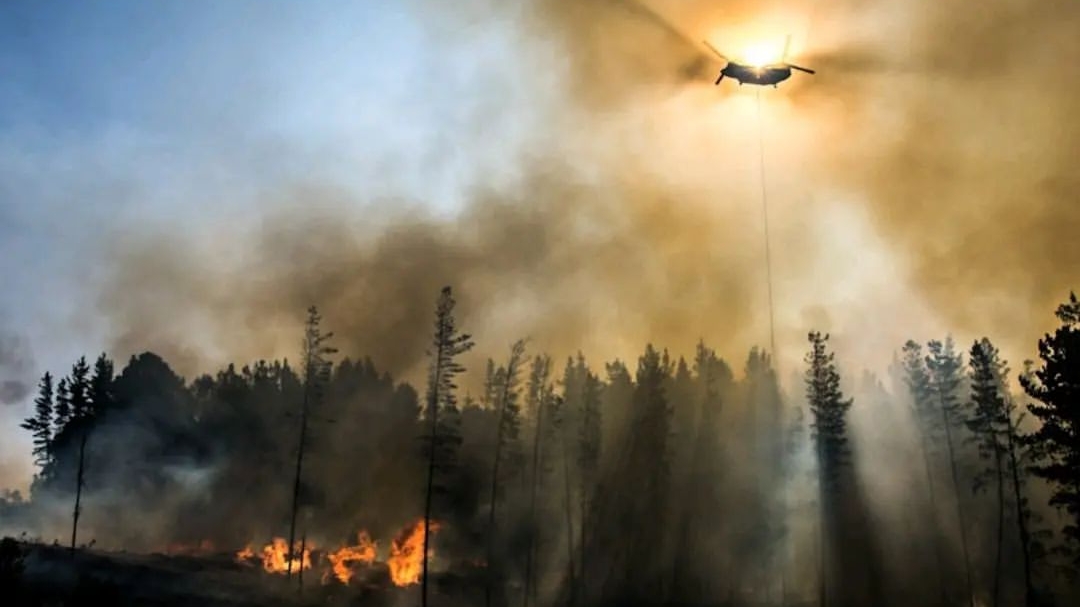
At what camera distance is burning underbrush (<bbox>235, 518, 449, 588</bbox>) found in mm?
71062

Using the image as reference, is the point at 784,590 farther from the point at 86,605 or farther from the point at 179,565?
the point at 86,605

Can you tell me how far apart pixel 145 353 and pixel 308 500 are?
39410 mm

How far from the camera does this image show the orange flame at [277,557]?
240 ft

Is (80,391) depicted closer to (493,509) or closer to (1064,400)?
(493,509)

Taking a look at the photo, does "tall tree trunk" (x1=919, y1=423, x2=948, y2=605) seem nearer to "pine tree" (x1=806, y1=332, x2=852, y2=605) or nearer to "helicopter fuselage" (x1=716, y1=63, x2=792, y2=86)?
"pine tree" (x1=806, y1=332, x2=852, y2=605)

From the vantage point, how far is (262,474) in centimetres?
8481

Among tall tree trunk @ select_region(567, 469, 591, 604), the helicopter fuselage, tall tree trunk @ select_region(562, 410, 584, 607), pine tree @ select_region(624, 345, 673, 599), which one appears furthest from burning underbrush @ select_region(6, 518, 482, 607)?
the helicopter fuselage

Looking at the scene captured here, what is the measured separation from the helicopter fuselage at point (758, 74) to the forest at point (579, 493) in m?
26.9

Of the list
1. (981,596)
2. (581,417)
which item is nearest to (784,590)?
(981,596)

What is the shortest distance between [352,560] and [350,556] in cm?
128

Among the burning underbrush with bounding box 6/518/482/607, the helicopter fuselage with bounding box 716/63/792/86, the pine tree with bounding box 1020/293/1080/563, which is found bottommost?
the burning underbrush with bounding box 6/518/482/607

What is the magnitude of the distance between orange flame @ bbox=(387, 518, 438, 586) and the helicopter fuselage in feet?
169

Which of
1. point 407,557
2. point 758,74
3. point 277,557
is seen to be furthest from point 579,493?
point 758,74

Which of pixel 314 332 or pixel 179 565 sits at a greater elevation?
pixel 314 332
